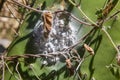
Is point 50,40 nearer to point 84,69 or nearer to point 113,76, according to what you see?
point 84,69

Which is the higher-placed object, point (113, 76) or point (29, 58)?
point (29, 58)

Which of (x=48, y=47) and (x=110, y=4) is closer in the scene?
(x=110, y=4)

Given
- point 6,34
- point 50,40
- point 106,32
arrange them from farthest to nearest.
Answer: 1. point 6,34
2. point 50,40
3. point 106,32

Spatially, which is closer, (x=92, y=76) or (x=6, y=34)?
(x=92, y=76)

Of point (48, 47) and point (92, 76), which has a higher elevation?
point (48, 47)

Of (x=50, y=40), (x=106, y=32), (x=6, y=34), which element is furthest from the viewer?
(x=6, y=34)

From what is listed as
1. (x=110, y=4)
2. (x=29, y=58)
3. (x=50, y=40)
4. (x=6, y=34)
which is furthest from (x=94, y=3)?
(x=6, y=34)

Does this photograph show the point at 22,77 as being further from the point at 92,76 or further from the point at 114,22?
the point at 114,22

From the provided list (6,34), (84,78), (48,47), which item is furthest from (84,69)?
(6,34)

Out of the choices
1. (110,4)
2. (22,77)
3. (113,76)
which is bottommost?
(113,76)
